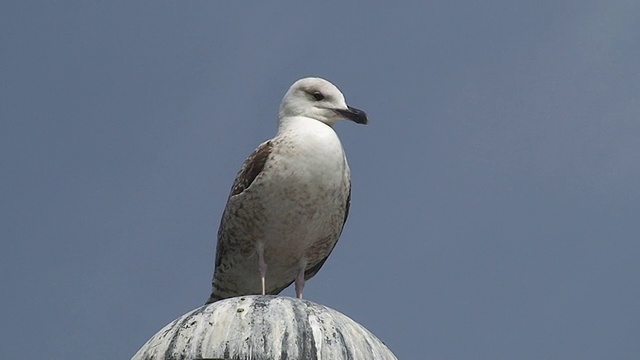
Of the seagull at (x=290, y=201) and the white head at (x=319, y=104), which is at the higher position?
the white head at (x=319, y=104)

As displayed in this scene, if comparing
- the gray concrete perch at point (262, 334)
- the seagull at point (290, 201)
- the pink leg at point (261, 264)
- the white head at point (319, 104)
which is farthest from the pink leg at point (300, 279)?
the gray concrete perch at point (262, 334)

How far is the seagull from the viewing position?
8.18m

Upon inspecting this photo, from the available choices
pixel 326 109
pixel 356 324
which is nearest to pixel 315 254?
pixel 326 109

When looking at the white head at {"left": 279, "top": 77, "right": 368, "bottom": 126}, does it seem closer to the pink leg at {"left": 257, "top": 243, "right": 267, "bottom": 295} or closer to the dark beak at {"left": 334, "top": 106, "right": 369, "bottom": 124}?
the dark beak at {"left": 334, "top": 106, "right": 369, "bottom": 124}

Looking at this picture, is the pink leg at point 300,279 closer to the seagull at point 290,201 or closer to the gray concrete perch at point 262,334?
the seagull at point 290,201

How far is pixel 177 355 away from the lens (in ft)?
19.1

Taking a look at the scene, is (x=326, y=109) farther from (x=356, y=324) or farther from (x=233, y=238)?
(x=356, y=324)

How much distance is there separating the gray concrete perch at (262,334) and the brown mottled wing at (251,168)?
2501mm

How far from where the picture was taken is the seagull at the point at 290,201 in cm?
818

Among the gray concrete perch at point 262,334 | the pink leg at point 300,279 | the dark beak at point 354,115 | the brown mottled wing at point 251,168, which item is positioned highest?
the dark beak at point 354,115

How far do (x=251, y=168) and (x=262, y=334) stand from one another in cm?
289

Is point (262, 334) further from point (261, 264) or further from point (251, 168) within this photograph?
point (251, 168)

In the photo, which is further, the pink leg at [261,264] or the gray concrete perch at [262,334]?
→ the pink leg at [261,264]

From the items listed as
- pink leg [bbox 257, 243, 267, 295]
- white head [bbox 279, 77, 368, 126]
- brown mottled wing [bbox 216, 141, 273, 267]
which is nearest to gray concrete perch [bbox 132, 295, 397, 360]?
pink leg [bbox 257, 243, 267, 295]
